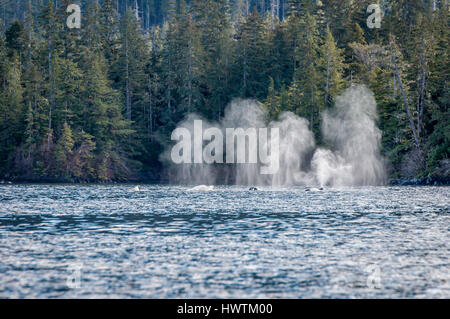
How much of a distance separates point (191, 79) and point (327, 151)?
3215 centimetres

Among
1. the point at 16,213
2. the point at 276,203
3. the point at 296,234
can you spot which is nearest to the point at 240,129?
the point at 276,203

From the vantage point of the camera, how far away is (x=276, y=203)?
43.6 meters

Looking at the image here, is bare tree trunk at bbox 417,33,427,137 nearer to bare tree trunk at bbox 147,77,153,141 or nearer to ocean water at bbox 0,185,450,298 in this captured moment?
ocean water at bbox 0,185,450,298

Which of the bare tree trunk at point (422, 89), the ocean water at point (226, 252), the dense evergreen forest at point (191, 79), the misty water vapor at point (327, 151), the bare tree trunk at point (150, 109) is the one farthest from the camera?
the bare tree trunk at point (150, 109)

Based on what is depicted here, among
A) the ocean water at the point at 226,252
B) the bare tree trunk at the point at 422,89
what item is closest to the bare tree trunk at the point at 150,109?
the bare tree trunk at the point at 422,89

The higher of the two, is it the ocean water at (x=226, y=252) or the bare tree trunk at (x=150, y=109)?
the bare tree trunk at (x=150, y=109)

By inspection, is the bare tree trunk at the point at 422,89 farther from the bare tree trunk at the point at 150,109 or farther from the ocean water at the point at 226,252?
the bare tree trunk at the point at 150,109

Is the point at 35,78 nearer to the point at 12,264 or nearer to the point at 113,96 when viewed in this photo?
the point at 113,96

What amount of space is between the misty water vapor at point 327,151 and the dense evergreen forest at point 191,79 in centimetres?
194

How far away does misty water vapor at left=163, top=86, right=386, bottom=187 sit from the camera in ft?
244

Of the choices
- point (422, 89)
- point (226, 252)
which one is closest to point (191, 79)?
point (422, 89)

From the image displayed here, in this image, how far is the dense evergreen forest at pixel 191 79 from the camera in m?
Answer: 73.9

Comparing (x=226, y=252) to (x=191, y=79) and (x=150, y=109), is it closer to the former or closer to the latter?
(x=191, y=79)

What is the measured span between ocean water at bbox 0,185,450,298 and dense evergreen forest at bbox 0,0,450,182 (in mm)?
38018
